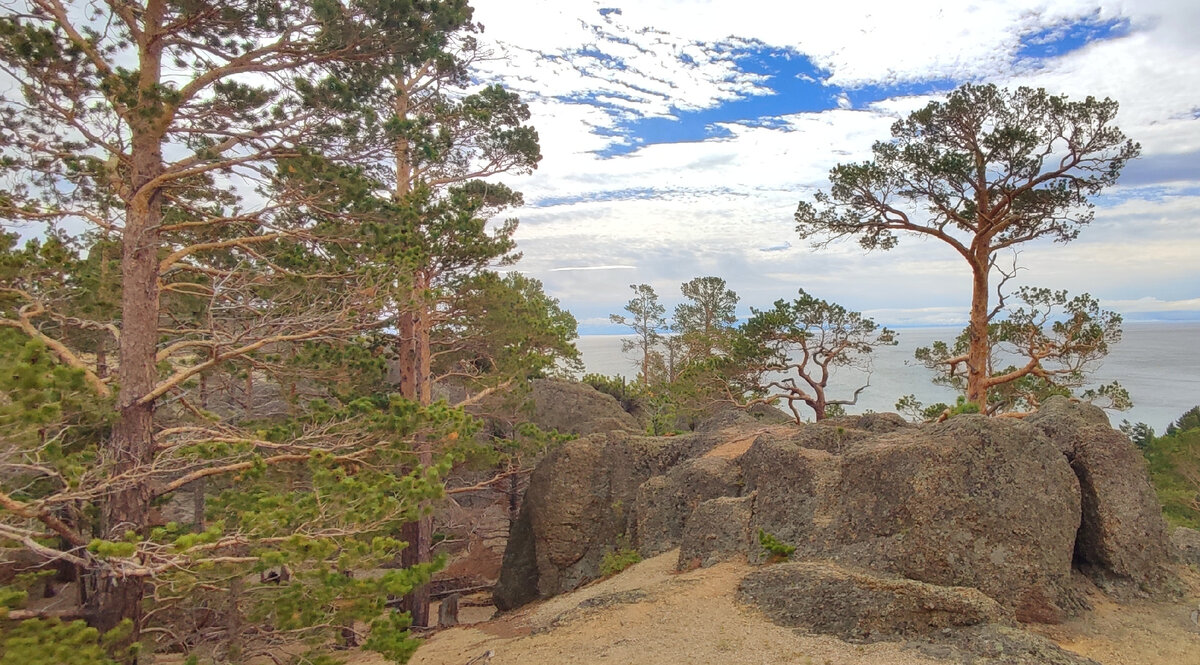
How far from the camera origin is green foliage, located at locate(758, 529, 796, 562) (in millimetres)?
8602

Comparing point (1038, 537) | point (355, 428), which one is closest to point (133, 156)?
point (355, 428)

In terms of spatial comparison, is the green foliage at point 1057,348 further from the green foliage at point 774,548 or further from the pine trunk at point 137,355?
the pine trunk at point 137,355

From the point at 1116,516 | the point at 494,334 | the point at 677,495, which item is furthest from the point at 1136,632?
the point at 494,334

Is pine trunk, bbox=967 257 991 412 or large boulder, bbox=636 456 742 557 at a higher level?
pine trunk, bbox=967 257 991 412

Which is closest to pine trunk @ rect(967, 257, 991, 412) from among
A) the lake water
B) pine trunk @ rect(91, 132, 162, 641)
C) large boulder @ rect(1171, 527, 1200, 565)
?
large boulder @ rect(1171, 527, 1200, 565)

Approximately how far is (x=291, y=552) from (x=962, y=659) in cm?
652

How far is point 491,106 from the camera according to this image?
47.3ft

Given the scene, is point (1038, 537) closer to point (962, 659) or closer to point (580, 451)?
point (962, 659)

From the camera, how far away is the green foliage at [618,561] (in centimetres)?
1238

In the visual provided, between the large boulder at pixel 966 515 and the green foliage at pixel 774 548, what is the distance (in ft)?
0.48

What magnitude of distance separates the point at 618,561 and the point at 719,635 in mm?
6049

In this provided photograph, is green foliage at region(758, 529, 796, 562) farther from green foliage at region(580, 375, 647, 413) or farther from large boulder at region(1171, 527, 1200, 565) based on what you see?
green foliage at region(580, 375, 647, 413)

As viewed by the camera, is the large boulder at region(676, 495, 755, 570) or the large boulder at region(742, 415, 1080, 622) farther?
the large boulder at region(676, 495, 755, 570)

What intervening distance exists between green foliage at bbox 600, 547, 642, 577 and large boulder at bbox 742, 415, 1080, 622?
4.56 meters
